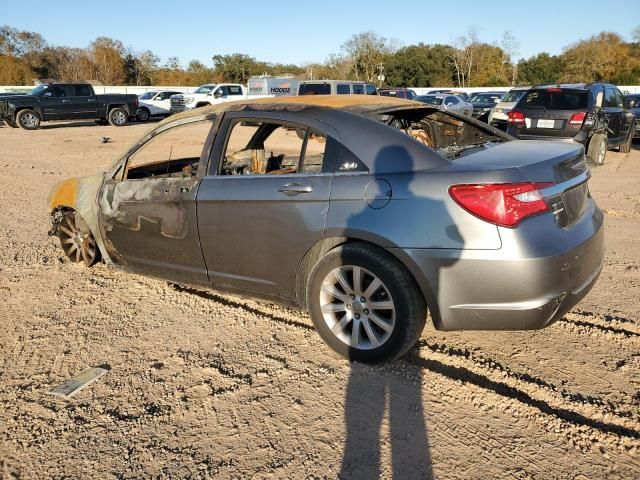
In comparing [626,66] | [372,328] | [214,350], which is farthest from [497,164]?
[626,66]

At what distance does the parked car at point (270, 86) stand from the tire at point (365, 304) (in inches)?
1116

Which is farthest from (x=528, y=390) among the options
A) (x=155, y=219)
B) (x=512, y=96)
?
(x=512, y=96)

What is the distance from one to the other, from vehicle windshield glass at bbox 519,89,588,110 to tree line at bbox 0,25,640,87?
4851 cm

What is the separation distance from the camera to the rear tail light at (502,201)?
9.20 feet

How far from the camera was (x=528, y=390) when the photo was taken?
3031 mm

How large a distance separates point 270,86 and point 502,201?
97.6 feet

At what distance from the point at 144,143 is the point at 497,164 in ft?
9.14

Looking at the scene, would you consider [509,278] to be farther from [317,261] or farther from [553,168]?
[317,261]

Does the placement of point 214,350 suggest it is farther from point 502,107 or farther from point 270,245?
point 502,107

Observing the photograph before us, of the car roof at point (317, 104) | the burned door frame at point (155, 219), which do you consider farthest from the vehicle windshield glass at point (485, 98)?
the burned door frame at point (155, 219)

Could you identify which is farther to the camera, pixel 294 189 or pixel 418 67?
pixel 418 67

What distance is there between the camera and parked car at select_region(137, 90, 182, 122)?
2895 centimetres

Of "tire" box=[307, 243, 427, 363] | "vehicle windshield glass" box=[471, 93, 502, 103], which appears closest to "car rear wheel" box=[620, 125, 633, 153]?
"tire" box=[307, 243, 427, 363]

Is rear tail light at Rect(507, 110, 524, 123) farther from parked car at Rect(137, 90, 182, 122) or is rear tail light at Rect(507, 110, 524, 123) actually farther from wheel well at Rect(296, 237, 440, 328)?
parked car at Rect(137, 90, 182, 122)
